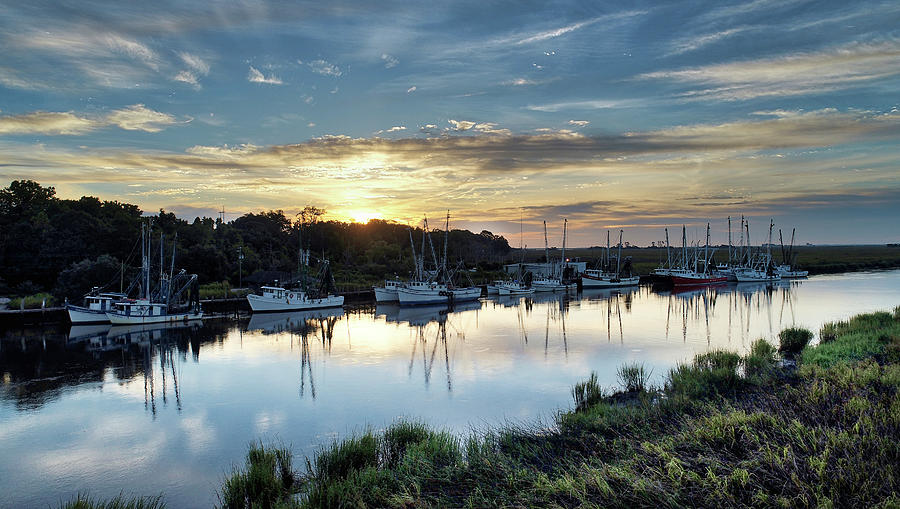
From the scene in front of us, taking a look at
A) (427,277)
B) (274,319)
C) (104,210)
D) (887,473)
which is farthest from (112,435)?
(104,210)

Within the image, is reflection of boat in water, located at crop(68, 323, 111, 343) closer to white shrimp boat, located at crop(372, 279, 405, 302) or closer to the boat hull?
white shrimp boat, located at crop(372, 279, 405, 302)

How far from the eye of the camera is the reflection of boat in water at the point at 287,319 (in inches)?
1560

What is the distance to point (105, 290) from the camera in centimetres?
5109

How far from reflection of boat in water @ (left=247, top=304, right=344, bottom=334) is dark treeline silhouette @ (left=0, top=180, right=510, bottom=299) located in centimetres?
1431

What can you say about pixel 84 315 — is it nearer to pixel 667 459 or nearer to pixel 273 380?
pixel 273 380

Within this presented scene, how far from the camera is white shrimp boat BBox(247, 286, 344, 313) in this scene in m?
48.0

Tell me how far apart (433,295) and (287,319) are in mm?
17350

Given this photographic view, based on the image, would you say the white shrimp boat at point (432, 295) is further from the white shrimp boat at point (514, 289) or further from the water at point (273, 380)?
the water at point (273, 380)

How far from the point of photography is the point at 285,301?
49.4m

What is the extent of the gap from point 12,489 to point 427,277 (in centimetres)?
5312

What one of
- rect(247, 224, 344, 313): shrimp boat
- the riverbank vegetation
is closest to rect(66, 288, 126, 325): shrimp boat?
rect(247, 224, 344, 313): shrimp boat

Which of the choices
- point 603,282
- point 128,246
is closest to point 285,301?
point 128,246

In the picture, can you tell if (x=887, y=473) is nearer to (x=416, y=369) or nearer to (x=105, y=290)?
(x=416, y=369)

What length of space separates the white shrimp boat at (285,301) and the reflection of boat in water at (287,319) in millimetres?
614
